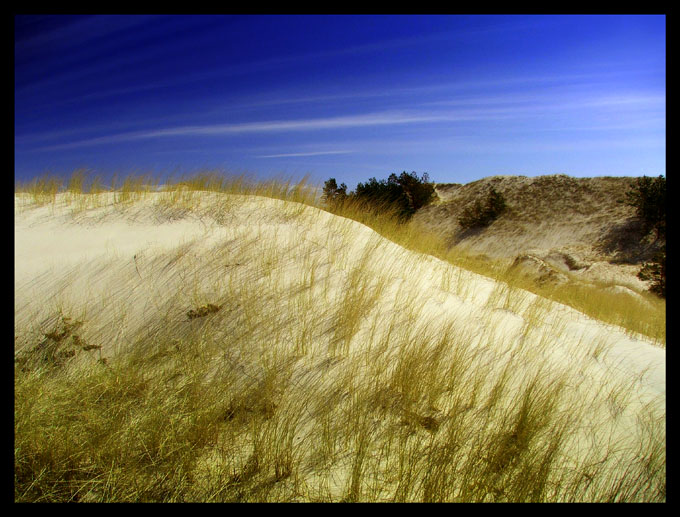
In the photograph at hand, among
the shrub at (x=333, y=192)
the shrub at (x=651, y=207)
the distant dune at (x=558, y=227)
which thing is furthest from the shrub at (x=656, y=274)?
the shrub at (x=333, y=192)

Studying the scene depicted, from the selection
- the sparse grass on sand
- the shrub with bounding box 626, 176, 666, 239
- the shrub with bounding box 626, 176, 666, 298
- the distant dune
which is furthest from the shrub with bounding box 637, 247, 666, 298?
the sparse grass on sand

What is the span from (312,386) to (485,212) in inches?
803

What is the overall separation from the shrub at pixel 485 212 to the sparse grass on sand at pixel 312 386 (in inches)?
650

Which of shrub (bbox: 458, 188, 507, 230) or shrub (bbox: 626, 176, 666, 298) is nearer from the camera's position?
shrub (bbox: 626, 176, 666, 298)

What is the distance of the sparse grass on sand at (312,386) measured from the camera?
2.12m

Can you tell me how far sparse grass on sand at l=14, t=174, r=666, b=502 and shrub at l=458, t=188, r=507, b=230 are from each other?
54.2 feet

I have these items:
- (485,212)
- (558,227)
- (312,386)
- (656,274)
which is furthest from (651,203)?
(312,386)

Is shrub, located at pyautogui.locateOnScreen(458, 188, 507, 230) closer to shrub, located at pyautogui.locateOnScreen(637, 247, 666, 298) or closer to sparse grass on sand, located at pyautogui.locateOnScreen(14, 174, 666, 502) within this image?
shrub, located at pyautogui.locateOnScreen(637, 247, 666, 298)

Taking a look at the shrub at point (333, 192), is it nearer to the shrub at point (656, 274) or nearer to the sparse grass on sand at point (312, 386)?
the sparse grass on sand at point (312, 386)

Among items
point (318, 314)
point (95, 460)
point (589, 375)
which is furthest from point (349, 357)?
point (589, 375)

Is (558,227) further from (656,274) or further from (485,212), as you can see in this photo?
(656,274)

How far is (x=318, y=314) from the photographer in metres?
3.79

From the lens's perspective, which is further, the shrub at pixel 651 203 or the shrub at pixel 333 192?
the shrub at pixel 651 203

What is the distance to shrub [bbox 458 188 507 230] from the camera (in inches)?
824
